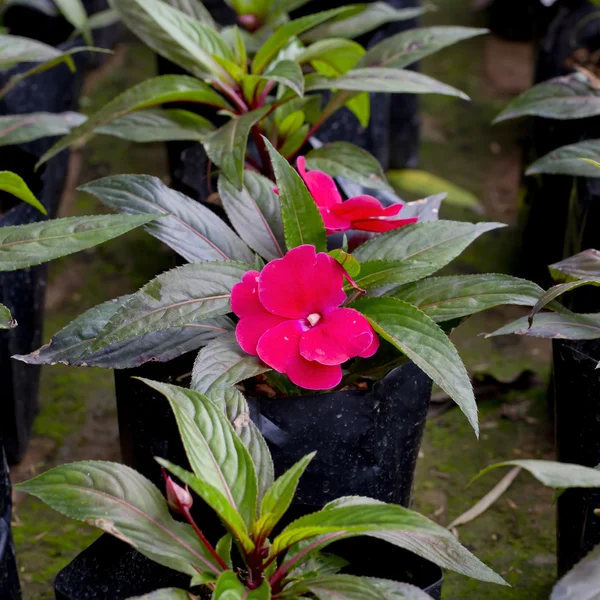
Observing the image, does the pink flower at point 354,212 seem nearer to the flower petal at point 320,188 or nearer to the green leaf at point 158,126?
the flower petal at point 320,188

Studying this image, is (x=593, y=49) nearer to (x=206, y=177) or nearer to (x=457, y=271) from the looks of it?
(x=457, y=271)

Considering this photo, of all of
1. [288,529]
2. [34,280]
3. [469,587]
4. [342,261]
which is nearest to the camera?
[288,529]

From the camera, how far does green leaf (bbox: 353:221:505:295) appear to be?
1.11 metres

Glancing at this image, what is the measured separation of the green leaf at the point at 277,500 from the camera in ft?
2.91

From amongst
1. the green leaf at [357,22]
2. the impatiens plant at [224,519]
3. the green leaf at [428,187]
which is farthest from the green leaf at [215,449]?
the green leaf at [428,187]

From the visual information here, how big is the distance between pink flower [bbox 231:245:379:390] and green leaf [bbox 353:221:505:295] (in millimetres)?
62

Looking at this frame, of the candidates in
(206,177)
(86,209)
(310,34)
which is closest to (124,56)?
(86,209)

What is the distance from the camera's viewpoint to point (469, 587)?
4.58 feet

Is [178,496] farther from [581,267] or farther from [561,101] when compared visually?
[561,101]

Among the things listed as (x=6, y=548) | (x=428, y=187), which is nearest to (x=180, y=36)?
(x=6, y=548)

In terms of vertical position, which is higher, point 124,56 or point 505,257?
point 124,56

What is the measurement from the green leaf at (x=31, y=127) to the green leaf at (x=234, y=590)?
0.96 meters

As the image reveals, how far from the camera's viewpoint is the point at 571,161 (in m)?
1.51

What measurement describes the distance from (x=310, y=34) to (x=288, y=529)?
1286mm
